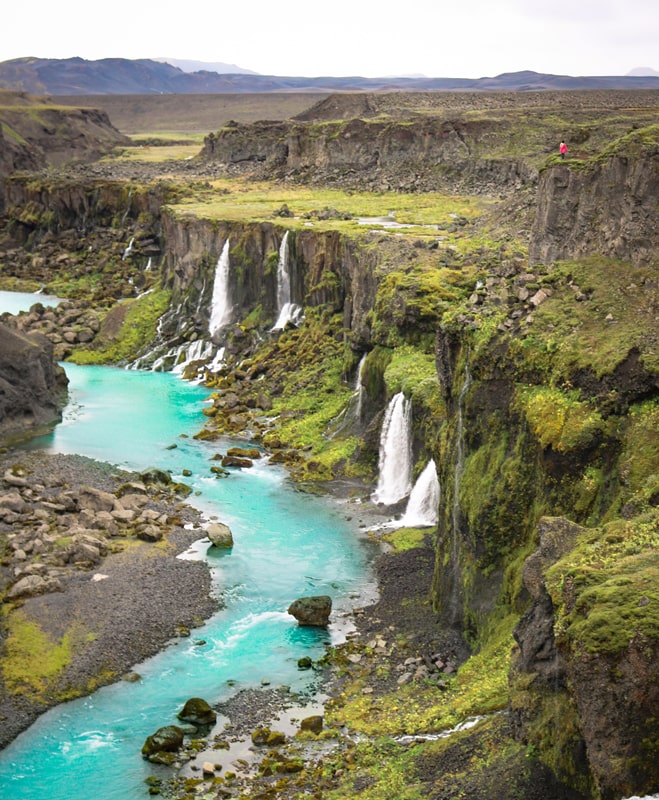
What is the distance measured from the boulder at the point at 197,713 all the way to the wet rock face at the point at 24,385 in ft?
101

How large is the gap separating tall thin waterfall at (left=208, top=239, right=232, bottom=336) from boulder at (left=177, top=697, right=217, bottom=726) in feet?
157

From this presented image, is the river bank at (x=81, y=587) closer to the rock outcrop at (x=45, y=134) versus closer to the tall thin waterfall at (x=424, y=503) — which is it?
the tall thin waterfall at (x=424, y=503)

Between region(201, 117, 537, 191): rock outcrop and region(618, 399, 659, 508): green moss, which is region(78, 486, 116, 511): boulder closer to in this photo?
region(618, 399, 659, 508): green moss

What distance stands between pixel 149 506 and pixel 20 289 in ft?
184

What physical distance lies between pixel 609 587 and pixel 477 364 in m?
14.8

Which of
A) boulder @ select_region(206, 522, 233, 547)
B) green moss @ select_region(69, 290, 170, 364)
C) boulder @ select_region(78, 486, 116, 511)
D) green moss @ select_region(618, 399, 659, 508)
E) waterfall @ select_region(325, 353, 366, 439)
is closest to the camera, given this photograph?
green moss @ select_region(618, 399, 659, 508)

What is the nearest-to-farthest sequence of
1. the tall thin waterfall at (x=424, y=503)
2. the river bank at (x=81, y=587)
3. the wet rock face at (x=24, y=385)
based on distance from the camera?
1. the river bank at (x=81, y=587)
2. the tall thin waterfall at (x=424, y=503)
3. the wet rock face at (x=24, y=385)

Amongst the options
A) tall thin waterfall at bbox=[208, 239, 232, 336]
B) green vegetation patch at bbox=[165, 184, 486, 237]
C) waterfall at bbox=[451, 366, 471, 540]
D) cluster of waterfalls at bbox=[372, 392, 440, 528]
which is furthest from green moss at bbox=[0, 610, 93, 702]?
tall thin waterfall at bbox=[208, 239, 232, 336]

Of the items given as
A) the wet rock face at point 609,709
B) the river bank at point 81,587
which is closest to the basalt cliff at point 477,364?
the wet rock face at point 609,709

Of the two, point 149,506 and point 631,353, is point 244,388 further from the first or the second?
point 631,353

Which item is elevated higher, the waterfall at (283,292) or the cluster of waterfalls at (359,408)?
the waterfall at (283,292)

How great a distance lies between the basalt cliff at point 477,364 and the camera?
20.8 meters

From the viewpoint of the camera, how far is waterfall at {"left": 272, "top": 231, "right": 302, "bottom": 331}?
238 ft

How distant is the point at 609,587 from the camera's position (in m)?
19.1
